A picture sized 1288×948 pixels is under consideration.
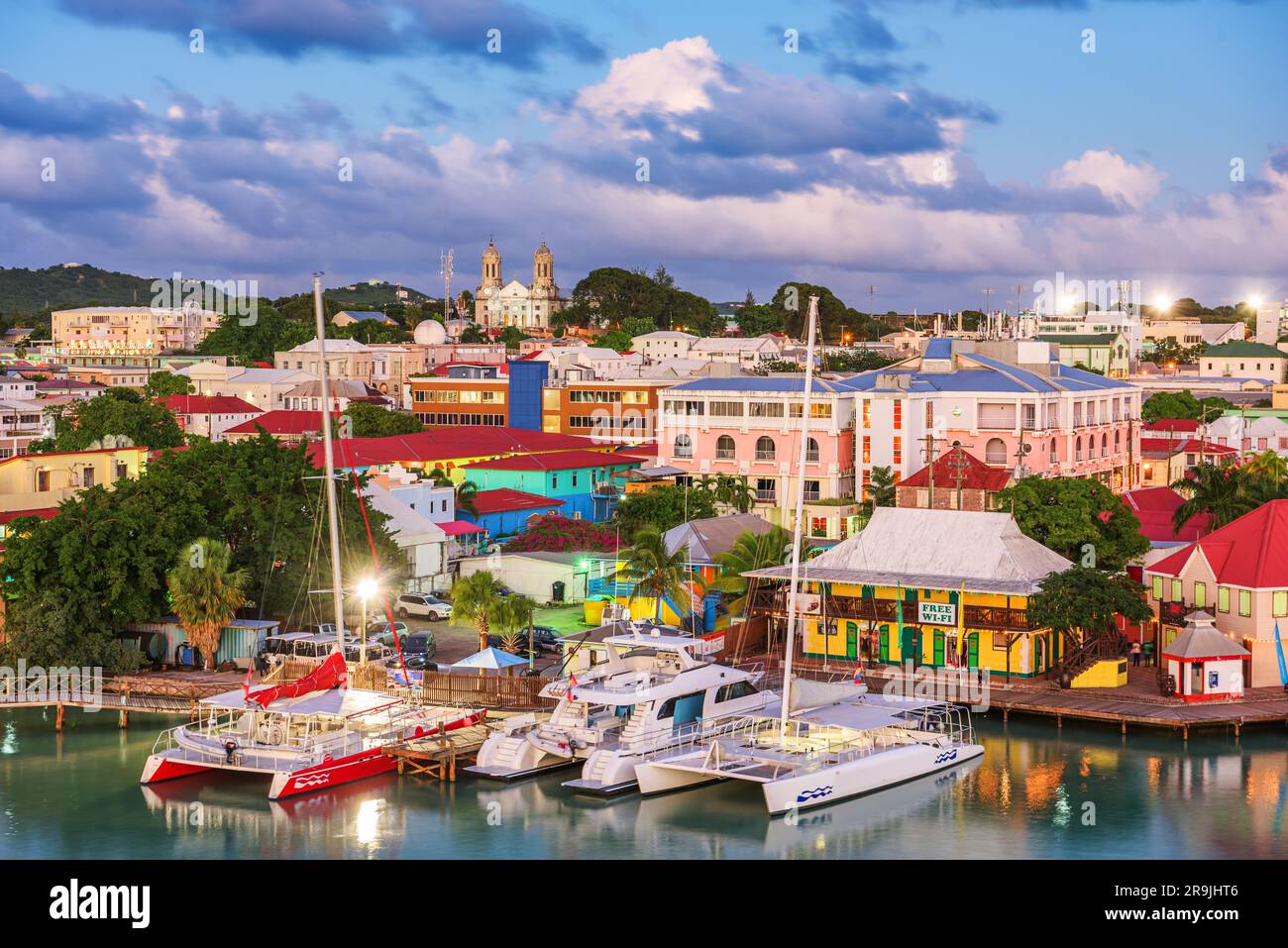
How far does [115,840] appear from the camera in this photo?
33906 mm

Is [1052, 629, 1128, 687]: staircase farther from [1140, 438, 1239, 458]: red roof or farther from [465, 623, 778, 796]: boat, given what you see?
[1140, 438, 1239, 458]: red roof

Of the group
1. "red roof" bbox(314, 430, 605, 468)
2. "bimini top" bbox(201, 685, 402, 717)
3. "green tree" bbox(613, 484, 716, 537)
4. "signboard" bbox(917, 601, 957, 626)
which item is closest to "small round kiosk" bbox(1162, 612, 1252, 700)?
"signboard" bbox(917, 601, 957, 626)

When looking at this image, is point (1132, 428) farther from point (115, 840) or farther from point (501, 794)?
point (115, 840)

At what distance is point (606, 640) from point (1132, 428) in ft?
161

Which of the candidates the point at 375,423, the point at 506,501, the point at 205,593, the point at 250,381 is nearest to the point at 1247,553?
the point at 205,593

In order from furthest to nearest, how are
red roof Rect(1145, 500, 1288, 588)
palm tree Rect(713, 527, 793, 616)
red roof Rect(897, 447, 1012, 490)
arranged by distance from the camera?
red roof Rect(897, 447, 1012, 490)
palm tree Rect(713, 527, 793, 616)
red roof Rect(1145, 500, 1288, 588)

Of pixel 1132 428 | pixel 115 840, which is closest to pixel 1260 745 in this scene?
pixel 115 840

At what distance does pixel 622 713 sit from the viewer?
3900cm

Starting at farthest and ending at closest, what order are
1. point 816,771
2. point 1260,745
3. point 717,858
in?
point 1260,745 < point 816,771 < point 717,858

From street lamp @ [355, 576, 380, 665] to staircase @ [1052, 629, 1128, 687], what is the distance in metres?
18.2

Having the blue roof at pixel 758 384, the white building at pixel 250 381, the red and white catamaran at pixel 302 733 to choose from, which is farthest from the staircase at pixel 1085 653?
the white building at pixel 250 381

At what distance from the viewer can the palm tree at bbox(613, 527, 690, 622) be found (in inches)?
1854

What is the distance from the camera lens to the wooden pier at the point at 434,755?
124ft

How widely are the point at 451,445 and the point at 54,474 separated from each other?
86.9 ft
